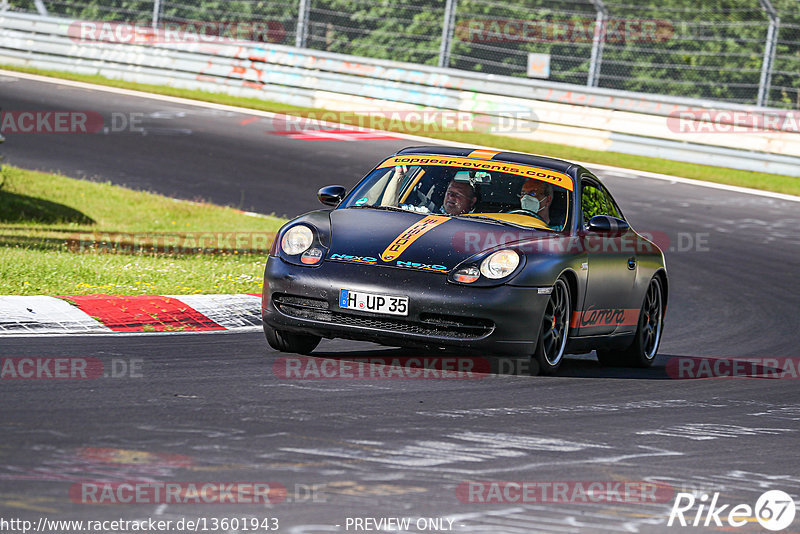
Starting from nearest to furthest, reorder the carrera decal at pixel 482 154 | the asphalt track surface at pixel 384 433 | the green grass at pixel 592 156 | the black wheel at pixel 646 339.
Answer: the asphalt track surface at pixel 384 433
the carrera decal at pixel 482 154
the black wheel at pixel 646 339
the green grass at pixel 592 156

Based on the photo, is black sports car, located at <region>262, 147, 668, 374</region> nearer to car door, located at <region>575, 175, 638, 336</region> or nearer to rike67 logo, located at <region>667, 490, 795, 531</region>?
car door, located at <region>575, 175, 638, 336</region>

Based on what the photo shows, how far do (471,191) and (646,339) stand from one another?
2.02 meters

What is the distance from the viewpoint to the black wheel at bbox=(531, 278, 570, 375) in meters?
7.82

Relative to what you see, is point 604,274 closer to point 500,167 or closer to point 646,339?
point 500,167

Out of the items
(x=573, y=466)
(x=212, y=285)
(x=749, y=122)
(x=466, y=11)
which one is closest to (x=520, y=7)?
(x=466, y=11)

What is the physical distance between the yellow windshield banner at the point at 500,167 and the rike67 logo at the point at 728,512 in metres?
3.82

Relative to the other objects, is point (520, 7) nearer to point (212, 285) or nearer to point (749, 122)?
point (749, 122)

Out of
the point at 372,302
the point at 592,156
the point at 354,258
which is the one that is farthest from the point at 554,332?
the point at 592,156

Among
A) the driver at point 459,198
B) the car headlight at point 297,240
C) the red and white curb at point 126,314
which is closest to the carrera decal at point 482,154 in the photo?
the driver at point 459,198

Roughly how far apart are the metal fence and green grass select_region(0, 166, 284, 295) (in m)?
7.99

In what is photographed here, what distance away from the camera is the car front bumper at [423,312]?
7402mm

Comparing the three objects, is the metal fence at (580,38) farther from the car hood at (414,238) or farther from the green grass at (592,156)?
the car hood at (414,238)

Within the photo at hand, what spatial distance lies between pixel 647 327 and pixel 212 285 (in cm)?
345

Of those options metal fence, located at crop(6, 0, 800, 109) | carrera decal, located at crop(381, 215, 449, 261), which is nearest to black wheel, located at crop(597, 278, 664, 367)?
carrera decal, located at crop(381, 215, 449, 261)
